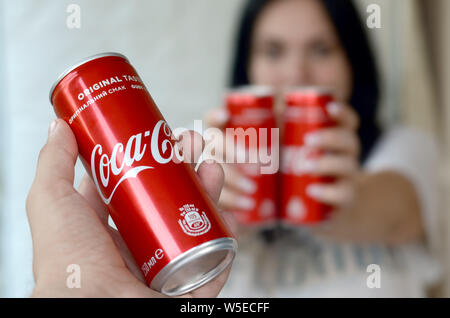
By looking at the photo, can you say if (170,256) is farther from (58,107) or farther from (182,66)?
(182,66)

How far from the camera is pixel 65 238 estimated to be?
1.45 feet

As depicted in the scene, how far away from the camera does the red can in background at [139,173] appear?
1.51 ft

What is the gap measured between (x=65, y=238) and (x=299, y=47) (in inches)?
39.3

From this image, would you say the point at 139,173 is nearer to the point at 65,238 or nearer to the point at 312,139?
the point at 65,238

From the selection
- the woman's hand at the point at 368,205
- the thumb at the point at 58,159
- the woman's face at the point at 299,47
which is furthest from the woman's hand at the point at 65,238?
Answer: the woman's face at the point at 299,47

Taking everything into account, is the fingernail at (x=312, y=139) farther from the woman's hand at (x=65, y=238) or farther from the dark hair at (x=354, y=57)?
the dark hair at (x=354, y=57)

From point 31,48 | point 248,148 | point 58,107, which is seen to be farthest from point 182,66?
point 58,107

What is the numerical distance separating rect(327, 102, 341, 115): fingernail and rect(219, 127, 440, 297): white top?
0.36 meters

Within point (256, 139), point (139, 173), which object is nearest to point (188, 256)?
point (139, 173)

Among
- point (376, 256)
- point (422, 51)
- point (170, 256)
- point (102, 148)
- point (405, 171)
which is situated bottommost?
point (376, 256)

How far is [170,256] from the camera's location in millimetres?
452

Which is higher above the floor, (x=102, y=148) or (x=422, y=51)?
(x=422, y=51)
